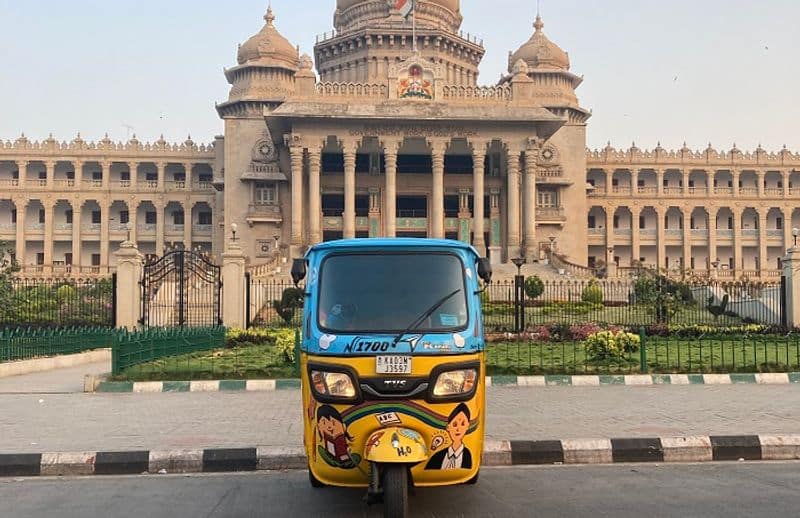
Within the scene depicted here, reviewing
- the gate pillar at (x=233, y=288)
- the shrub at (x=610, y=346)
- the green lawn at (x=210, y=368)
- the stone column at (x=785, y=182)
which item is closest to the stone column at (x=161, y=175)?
the gate pillar at (x=233, y=288)

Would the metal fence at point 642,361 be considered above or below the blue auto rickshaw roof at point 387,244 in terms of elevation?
below

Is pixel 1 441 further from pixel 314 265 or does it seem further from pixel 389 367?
pixel 389 367

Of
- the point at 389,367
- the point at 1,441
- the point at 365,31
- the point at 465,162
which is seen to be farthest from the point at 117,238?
the point at 389,367

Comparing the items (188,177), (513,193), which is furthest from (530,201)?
(188,177)

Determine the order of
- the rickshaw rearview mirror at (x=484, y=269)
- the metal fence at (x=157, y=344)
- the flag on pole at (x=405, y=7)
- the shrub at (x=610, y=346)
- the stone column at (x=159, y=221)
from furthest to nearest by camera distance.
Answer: the stone column at (x=159, y=221) < the flag on pole at (x=405, y=7) < the shrub at (x=610, y=346) < the metal fence at (x=157, y=344) < the rickshaw rearview mirror at (x=484, y=269)

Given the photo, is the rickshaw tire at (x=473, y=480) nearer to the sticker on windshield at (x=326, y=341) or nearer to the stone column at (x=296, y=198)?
the sticker on windshield at (x=326, y=341)

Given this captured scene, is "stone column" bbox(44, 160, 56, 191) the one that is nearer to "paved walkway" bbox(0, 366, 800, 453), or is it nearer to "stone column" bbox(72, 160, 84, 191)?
"stone column" bbox(72, 160, 84, 191)

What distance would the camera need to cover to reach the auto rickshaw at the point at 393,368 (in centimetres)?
525

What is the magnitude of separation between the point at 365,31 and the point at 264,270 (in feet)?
67.6

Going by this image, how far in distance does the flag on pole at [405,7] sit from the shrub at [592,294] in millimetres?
24714

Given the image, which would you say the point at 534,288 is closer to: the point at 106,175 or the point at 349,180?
the point at 349,180

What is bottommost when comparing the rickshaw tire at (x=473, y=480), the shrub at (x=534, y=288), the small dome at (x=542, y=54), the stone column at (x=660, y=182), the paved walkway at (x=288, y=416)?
the paved walkway at (x=288, y=416)

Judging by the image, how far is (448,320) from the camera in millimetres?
5605

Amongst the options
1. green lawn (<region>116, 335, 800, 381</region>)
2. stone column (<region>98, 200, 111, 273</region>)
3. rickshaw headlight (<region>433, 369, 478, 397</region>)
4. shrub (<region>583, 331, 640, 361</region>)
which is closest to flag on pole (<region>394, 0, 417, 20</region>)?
stone column (<region>98, 200, 111, 273</region>)
